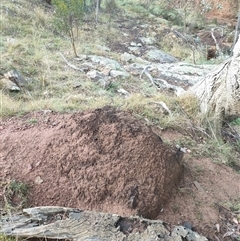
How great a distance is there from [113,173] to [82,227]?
0.55 metres

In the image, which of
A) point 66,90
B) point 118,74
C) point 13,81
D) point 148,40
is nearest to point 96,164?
point 66,90

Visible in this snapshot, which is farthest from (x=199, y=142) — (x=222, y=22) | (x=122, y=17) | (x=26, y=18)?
(x=222, y=22)

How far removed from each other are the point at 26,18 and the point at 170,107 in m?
5.45

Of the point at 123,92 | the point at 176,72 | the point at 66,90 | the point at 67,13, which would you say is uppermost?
the point at 67,13

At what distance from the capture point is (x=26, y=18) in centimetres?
824

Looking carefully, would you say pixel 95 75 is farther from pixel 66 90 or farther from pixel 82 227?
pixel 82 227

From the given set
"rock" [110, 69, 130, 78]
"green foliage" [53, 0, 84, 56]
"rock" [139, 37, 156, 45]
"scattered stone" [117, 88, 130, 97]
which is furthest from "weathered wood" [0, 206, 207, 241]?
"rock" [139, 37, 156, 45]

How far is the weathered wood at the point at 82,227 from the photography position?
6.46 ft

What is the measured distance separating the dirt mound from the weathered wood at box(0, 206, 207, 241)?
20cm

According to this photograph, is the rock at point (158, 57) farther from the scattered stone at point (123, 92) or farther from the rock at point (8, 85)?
the rock at point (8, 85)

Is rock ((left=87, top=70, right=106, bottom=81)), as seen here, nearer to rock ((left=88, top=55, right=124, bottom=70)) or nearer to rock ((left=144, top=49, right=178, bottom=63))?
rock ((left=88, top=55, right=124, bottom=70))

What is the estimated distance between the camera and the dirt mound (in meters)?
2.37

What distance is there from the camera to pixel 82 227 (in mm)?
2021

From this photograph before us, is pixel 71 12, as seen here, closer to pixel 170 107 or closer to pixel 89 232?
pixel 170 107
